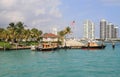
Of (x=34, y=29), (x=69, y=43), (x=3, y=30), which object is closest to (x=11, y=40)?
(x=3, y=30)

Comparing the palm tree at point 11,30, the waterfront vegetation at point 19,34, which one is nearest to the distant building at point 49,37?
the waterfront vegetation at point 19,34

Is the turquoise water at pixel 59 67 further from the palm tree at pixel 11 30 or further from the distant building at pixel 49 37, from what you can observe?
the distant building at pixel 49 37

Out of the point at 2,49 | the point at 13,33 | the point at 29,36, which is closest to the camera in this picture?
the point at 2,49

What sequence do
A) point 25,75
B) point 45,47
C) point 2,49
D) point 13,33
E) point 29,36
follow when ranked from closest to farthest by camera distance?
A: 1. point 25,75
2. point 45,47
3. point 2,49
4. point 13,33
5. point 29,36

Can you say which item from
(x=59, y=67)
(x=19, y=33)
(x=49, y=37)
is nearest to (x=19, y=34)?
(x=19, y=33)

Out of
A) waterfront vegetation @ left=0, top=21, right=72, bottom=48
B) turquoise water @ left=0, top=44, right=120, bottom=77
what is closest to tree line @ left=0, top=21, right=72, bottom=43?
waterfront vegetation @ left=0, top=21, right=72, bottom=48

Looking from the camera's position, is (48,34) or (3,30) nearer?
(3,30)

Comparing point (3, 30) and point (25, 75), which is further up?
point (3, 30)

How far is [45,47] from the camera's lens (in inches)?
4397

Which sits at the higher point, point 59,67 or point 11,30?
point 11,30

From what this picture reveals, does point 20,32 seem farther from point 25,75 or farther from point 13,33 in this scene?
point 25,75

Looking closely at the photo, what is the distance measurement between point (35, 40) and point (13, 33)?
2541 centimetres

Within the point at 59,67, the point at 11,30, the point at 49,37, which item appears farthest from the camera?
the point at 49,37

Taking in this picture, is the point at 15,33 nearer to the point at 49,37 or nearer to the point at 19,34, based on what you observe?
the point at 19,34
